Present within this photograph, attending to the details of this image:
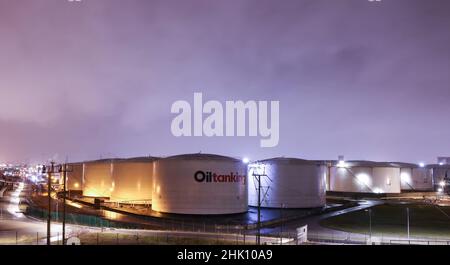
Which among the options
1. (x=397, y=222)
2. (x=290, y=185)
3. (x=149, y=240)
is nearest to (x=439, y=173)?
(x=290, y=185)

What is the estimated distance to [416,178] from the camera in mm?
89812

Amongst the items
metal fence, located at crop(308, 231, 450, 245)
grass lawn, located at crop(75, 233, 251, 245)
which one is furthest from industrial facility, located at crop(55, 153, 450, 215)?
metal fence, located at crop(308, 231, 450, 245)

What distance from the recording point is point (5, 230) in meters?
32.7

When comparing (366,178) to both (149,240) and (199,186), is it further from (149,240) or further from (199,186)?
(149,240)

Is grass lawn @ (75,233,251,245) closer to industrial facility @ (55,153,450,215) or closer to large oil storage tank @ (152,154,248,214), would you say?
industrial facility @ (55,153,450,215)

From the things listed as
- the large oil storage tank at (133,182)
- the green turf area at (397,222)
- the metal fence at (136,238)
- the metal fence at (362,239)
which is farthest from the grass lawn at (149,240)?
the large oil storage tank at (133,182)

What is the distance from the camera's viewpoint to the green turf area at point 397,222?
3397 cm

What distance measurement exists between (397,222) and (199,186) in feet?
65.9

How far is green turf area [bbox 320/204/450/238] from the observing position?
3397 cm

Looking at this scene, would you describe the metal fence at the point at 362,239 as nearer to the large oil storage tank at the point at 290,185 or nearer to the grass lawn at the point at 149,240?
the grass lawn at the point at 149,240
